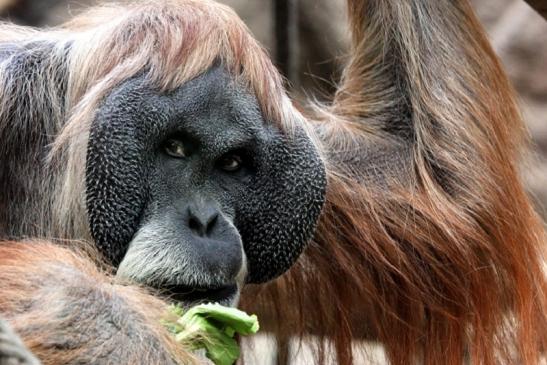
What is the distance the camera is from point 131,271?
2363 millimetres

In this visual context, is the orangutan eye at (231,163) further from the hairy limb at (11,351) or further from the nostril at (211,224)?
the hairy limb at (11,351)

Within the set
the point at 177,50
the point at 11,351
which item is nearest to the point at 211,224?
the point at 177,50

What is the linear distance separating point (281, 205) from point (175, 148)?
31 centimetres

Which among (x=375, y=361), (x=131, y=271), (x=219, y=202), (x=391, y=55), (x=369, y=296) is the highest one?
(x=391, y=55)

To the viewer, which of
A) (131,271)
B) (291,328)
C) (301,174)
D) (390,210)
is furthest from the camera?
(291,328)

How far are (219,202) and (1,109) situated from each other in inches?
24.9

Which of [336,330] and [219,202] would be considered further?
[336,330]

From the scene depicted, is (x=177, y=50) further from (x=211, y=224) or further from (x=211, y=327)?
(x=211, y=327)

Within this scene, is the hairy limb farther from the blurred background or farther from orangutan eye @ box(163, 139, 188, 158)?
the blurred background

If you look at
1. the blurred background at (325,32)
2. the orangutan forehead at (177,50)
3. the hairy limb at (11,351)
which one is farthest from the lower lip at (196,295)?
the blurred background at (325,32)

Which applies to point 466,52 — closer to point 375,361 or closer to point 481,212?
point 481,212

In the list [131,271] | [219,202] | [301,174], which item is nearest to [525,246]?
[301,174]

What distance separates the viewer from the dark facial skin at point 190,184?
7.69 ft

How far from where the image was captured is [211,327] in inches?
92.0
